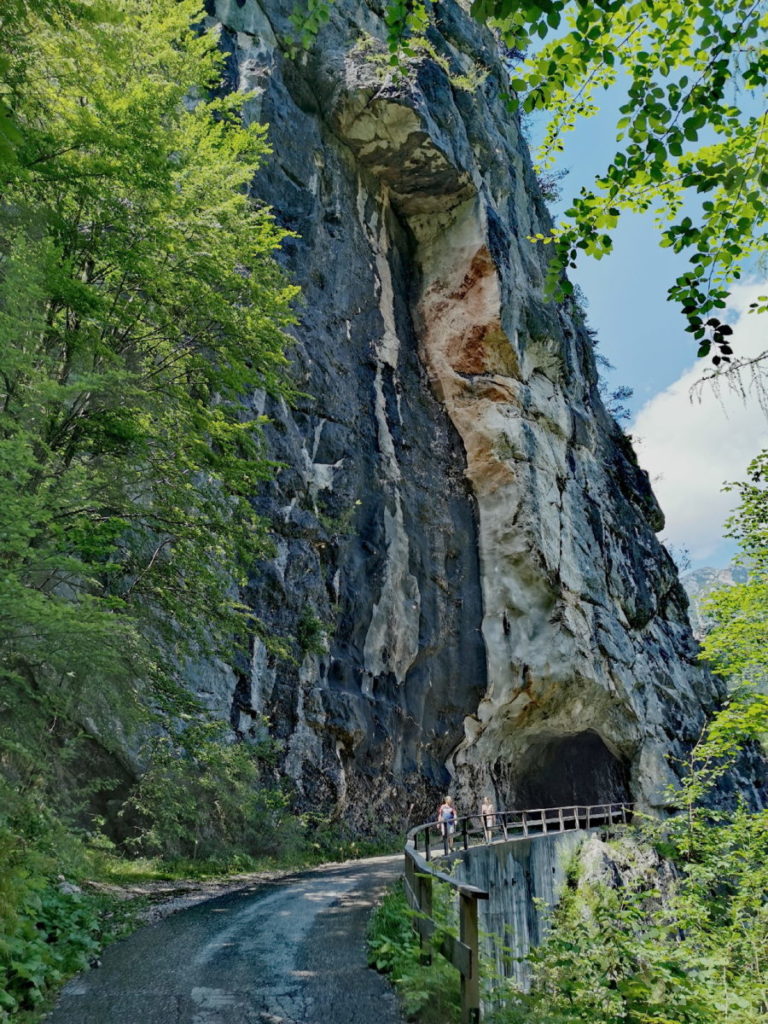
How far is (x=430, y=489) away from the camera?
26.0 meters

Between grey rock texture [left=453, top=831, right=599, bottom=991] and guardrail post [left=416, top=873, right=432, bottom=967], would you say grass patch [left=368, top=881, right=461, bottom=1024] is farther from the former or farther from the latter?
grey rock texture [left=453, top=831, right=599, bottom=991]

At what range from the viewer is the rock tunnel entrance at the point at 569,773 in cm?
2933

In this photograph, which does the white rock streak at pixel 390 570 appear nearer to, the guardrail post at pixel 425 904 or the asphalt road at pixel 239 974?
the asphalt road at pixel 239 974

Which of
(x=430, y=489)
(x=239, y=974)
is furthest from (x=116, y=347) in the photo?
(x=430, y=489)

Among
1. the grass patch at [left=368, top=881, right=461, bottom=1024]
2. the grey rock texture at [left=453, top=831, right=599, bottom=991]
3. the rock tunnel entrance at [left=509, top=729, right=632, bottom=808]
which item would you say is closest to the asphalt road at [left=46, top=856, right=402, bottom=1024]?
the grass patch at [left=368, top=881, right=461, bottom=1024]

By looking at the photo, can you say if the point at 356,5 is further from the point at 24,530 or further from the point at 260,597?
the point at 24,530

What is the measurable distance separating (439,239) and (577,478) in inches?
488

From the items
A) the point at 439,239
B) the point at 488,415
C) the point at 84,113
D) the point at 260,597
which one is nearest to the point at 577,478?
the point at 488,415

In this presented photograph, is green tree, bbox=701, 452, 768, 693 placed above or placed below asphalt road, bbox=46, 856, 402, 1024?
above

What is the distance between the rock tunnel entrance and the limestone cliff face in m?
0.15

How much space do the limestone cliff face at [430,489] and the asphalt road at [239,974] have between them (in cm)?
873

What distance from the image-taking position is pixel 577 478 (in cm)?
3064

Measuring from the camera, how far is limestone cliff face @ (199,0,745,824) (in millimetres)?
19969

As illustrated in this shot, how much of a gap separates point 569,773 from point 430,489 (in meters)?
15.9
